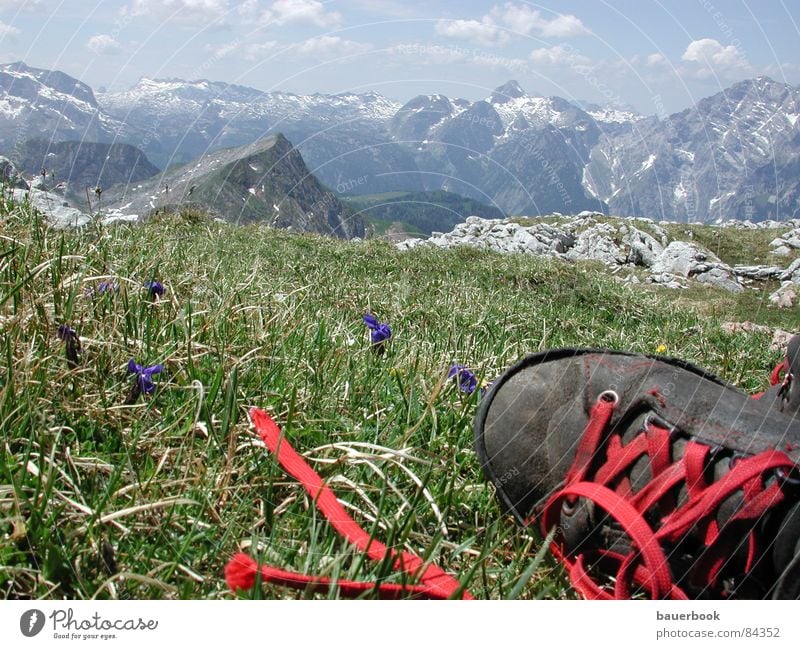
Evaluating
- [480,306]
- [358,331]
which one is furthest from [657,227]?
[358,331]

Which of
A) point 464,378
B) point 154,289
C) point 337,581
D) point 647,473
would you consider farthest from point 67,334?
point 647,473

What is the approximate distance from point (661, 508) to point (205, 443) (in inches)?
50.7

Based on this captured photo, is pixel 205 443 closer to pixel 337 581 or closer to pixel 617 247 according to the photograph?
pixel 337 581

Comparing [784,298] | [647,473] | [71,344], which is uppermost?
[71,344]

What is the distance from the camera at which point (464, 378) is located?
2.68 metres

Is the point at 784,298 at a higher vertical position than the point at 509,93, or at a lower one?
lower

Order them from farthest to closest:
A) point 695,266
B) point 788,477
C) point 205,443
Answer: point 695,266
point 205,443
point 788,477

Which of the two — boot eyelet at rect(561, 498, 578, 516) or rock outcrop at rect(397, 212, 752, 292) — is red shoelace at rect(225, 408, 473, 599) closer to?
boot eyelet at rect(561, 498, 578, 516)

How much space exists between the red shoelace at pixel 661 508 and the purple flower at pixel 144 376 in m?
1.26

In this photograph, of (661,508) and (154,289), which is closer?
(661,508)

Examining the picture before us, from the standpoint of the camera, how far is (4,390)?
1705 millimetres
